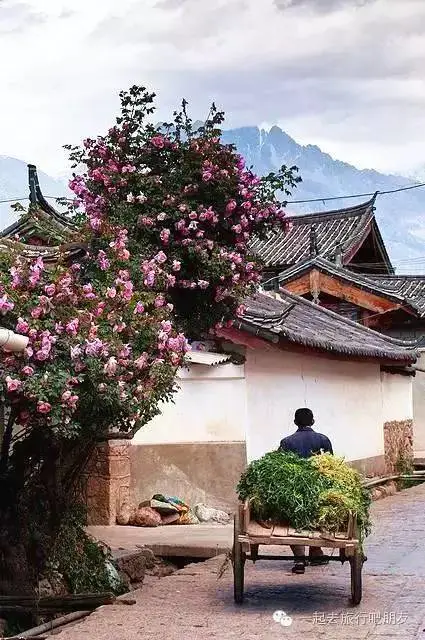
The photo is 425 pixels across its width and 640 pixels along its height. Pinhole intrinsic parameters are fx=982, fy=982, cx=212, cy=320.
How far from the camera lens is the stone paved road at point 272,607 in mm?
8367

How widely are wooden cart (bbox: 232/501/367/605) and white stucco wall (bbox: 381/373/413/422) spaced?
1554 centimetres

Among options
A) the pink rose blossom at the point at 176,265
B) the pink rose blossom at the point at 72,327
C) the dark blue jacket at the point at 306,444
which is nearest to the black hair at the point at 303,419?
the dark blue jacket at the point at 306,444

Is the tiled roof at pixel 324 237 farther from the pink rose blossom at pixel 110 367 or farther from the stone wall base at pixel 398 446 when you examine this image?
the pink rose blossom at pixel 110 367

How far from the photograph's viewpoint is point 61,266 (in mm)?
9508

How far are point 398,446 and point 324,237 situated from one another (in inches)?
481

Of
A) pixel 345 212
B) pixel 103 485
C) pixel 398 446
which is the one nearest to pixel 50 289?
pixel 103 485

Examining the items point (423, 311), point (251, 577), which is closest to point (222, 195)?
point (251, 577)

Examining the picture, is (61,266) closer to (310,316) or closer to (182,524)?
(182,524)

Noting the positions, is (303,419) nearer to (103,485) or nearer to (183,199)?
(183,199)

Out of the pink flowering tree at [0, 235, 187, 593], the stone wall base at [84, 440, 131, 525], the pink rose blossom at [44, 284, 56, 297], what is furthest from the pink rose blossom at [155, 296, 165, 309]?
the stone wall base at [84, 440, 131, 525]

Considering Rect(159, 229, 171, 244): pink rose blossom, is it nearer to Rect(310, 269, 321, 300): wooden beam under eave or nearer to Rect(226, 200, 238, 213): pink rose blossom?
Rect(226, 200, 238, 213): pink rose blossom

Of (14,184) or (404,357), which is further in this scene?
(14,184)

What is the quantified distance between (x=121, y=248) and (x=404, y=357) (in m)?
14.8

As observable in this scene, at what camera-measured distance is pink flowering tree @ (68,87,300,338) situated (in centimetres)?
1115
